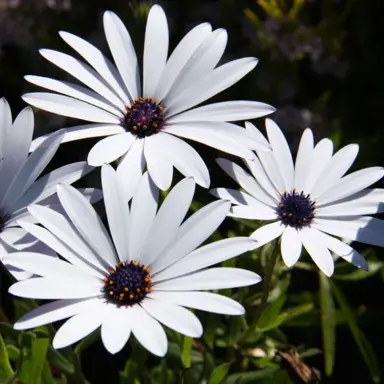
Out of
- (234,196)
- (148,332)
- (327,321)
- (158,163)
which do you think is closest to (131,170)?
(158,163)

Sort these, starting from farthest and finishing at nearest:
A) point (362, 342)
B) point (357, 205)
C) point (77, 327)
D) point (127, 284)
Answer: point (362, 342)
point (357, 205)
point (127, 284)
point (77, 327)

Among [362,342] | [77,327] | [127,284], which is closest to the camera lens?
[77,327]

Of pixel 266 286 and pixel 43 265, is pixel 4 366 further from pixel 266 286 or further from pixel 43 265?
pixel 266 286

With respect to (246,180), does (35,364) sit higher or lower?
lower

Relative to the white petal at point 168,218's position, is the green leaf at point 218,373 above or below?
below

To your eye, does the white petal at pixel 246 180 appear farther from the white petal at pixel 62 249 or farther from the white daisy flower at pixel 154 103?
the white petal at pixel 62 249

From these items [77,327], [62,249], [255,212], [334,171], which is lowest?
[77,327]

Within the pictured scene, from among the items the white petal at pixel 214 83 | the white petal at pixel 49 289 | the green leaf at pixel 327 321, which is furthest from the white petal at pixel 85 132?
the green leaf at pixel 327 321

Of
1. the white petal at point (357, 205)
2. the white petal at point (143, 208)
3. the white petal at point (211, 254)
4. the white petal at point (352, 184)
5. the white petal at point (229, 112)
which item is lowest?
the white petal at point (211, 254)
